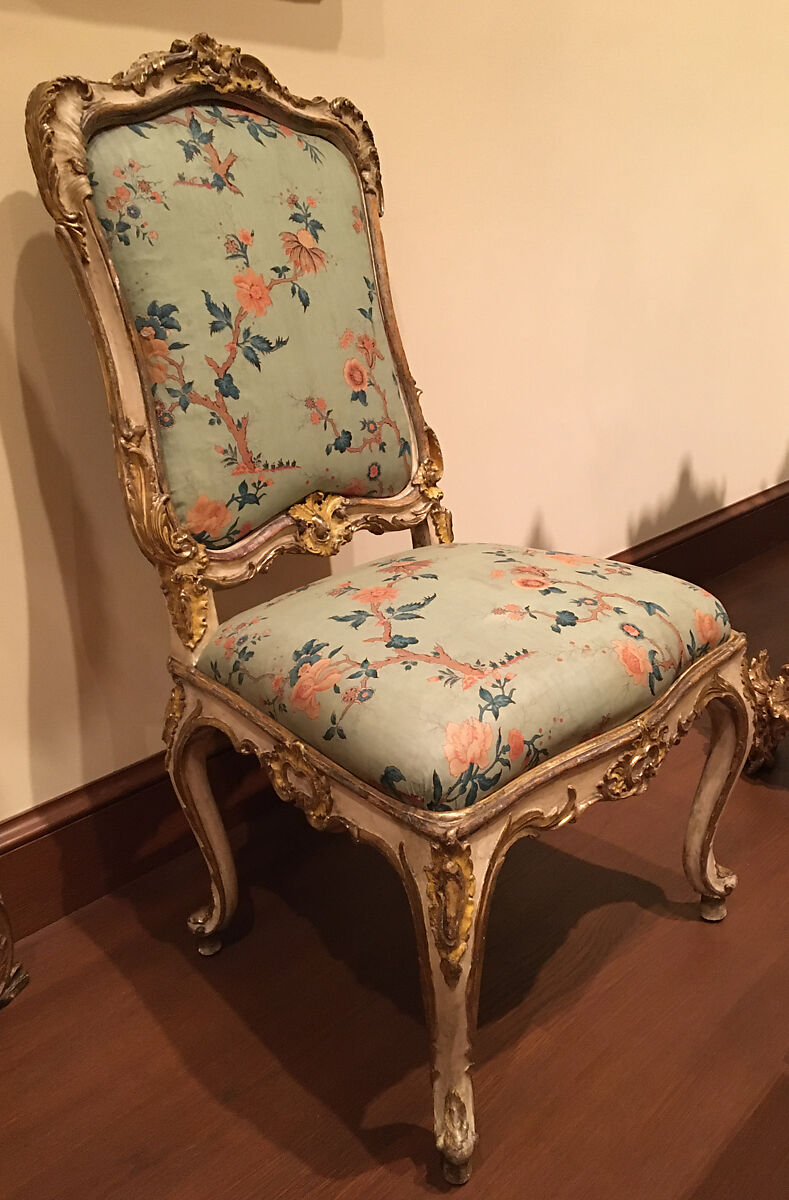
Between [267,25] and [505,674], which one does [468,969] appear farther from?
[267,25]

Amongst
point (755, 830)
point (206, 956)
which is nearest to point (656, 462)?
point (755, 830)

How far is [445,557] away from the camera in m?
1.01

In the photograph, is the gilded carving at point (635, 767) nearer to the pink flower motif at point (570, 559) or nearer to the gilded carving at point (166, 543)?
the pink flower motif at point (570, 559)

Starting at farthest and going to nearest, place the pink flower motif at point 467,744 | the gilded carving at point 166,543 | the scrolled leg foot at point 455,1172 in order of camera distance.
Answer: the gilded carving at point 166,543
the scrolled leg foot at point 455,1172
the pink flower motif at point 467,744

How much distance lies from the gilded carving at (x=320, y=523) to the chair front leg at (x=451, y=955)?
0.43 m

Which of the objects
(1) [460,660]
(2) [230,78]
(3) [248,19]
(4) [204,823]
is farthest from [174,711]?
(3) [248,19]

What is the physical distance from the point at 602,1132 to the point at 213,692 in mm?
597

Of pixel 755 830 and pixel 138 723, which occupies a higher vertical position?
pixel 138 723

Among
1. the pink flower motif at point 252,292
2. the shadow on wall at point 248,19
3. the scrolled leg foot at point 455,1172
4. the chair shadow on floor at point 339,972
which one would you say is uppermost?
the shadow on wall at point 248,19

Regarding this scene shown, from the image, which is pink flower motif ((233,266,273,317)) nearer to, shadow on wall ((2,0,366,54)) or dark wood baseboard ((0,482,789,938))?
shadow on wall ((2,0,366,54))

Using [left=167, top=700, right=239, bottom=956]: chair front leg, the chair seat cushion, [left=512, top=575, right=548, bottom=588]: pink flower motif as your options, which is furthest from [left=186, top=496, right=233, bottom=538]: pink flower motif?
[left=512, top=575, right=548, bottom=588]: pink flower motif

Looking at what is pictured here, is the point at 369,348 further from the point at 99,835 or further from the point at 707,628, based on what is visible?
the point at 99,835

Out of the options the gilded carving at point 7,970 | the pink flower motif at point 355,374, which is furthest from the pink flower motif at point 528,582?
the gilded carving at point 7,970

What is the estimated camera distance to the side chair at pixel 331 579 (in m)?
0.75
